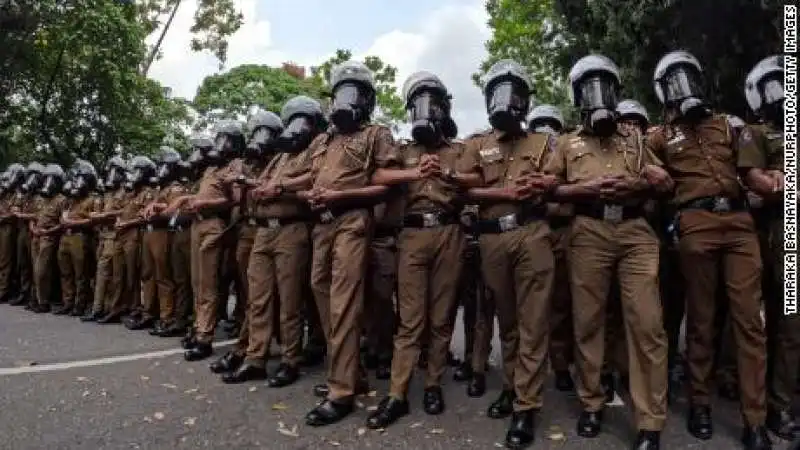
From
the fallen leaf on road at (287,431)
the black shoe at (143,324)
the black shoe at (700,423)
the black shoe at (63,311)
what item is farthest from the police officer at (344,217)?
the black shoe at (63,311)

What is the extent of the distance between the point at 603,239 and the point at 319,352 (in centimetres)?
314

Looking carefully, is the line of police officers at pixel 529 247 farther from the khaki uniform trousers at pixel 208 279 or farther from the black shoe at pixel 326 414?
the khaki uniform trousers at pixel 208 279

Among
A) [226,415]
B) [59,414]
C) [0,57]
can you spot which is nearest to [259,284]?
[226,415]

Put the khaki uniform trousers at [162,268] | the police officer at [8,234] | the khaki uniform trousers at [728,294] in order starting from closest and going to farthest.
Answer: the khaki uniform trousers at [728,294]
the khaki uniform trousers at [162,268]
the police officer at [8,234]

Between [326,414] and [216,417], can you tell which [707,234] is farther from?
[216,417]

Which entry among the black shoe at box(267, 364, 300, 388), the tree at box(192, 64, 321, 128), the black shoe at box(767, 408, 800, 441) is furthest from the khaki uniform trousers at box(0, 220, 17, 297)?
the tree at box(192, 64, 321, 128)

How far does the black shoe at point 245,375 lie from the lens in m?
5.74

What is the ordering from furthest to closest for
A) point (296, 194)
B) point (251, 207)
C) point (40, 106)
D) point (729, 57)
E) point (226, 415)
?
point (40, 106) < point (729, 57) < point (251, 207) < point (296, 194) < point (226, 415)

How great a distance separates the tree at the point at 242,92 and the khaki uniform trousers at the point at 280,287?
19571 millimetres

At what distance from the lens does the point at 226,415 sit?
194 inches

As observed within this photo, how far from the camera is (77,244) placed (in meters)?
9.85

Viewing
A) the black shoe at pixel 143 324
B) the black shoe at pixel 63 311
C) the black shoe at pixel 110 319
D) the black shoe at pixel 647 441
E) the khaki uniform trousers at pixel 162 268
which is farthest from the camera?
the black shoe at pixel 63 311

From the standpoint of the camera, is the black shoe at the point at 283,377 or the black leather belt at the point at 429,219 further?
the black shoe at the point at 283,377

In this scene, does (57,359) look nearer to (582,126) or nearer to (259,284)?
(259,284)
